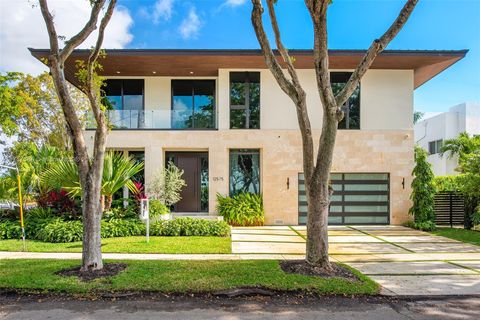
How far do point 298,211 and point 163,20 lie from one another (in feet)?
30.2

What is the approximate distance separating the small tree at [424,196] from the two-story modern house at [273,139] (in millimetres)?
1258

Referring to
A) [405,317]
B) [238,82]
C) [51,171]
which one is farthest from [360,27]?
[51,171]

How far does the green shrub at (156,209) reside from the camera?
12.2 metres

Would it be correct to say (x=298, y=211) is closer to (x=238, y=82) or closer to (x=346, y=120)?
(x=346, y=120)

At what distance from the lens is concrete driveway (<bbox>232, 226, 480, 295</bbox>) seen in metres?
6.52

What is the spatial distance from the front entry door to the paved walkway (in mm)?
3083

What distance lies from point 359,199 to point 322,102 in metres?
9.63

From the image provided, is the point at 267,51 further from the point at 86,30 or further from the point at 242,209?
the point at 242,209

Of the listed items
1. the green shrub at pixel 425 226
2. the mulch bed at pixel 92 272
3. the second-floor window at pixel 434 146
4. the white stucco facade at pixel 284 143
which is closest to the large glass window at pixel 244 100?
the white stucco facade at pixel 284 143

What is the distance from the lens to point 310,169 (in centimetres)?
684

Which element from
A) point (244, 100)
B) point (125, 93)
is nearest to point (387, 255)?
point (244, 100)

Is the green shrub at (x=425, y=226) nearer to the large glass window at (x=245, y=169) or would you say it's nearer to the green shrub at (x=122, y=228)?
the large glass window at (x=245, y=169)

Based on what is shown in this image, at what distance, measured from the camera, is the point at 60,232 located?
10047 mm

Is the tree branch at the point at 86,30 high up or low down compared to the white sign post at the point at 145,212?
up
